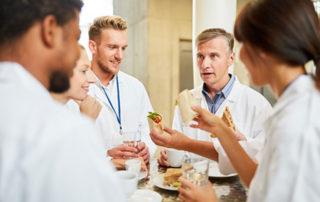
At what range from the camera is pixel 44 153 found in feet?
1.88

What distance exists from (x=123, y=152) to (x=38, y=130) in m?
1.16

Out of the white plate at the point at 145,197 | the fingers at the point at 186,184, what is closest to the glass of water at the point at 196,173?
the fingers at the point at 186,184

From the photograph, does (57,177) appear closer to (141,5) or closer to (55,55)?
(55,55)

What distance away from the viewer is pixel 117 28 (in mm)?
2480

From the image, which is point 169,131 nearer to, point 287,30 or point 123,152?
point 123,152

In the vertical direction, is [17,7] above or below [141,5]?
below

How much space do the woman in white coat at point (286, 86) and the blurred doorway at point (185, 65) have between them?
4.36 metres

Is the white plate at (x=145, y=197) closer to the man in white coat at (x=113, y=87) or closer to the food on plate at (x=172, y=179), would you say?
the food on plate at (x=172, y=179)

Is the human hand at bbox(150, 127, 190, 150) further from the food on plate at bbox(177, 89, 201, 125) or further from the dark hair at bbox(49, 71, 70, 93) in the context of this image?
the dark hair at bbox(49, 71, 70, 93)

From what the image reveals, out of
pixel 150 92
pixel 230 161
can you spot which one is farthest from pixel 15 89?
pixel 150 92

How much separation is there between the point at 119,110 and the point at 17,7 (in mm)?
1801

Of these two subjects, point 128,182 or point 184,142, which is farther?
point 184,142

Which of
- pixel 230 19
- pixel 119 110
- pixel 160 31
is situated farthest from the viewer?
pixel 160 31

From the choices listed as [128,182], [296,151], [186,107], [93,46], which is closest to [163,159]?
[186,107]
